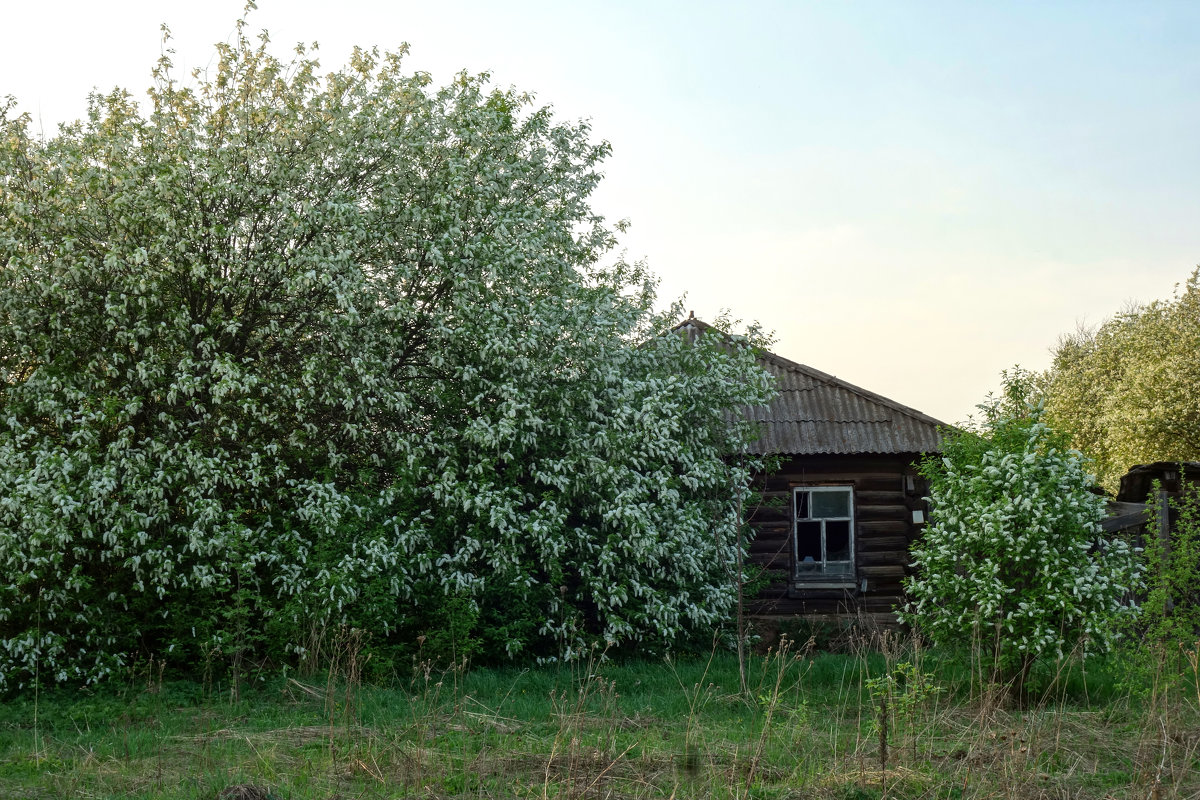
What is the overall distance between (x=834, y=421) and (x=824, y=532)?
2.00m

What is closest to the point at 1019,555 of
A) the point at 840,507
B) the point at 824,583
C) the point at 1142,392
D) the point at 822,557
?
the point at 824,583

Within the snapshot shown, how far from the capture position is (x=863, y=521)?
16.8m

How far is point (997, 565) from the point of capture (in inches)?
369

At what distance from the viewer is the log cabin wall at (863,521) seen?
53.9ft

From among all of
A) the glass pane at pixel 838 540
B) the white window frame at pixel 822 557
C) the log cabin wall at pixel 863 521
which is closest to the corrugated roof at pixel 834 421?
the log cabin wall at pixel 863 521

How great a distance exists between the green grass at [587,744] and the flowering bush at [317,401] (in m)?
1.22

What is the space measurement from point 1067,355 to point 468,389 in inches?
1327

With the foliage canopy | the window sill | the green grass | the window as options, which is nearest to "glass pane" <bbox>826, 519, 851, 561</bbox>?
the window

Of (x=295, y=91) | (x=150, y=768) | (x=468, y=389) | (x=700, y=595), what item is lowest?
(x=150, y=768)

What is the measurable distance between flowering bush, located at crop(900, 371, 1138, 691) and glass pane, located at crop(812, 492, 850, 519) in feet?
22.2

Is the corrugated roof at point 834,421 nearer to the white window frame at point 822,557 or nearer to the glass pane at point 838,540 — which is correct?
the white window frame at point 822,557

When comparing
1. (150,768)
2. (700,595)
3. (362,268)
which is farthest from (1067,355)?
(150,768)

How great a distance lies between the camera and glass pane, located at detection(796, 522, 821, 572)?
666 inches

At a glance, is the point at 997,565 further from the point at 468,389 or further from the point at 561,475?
the point at 468,389
